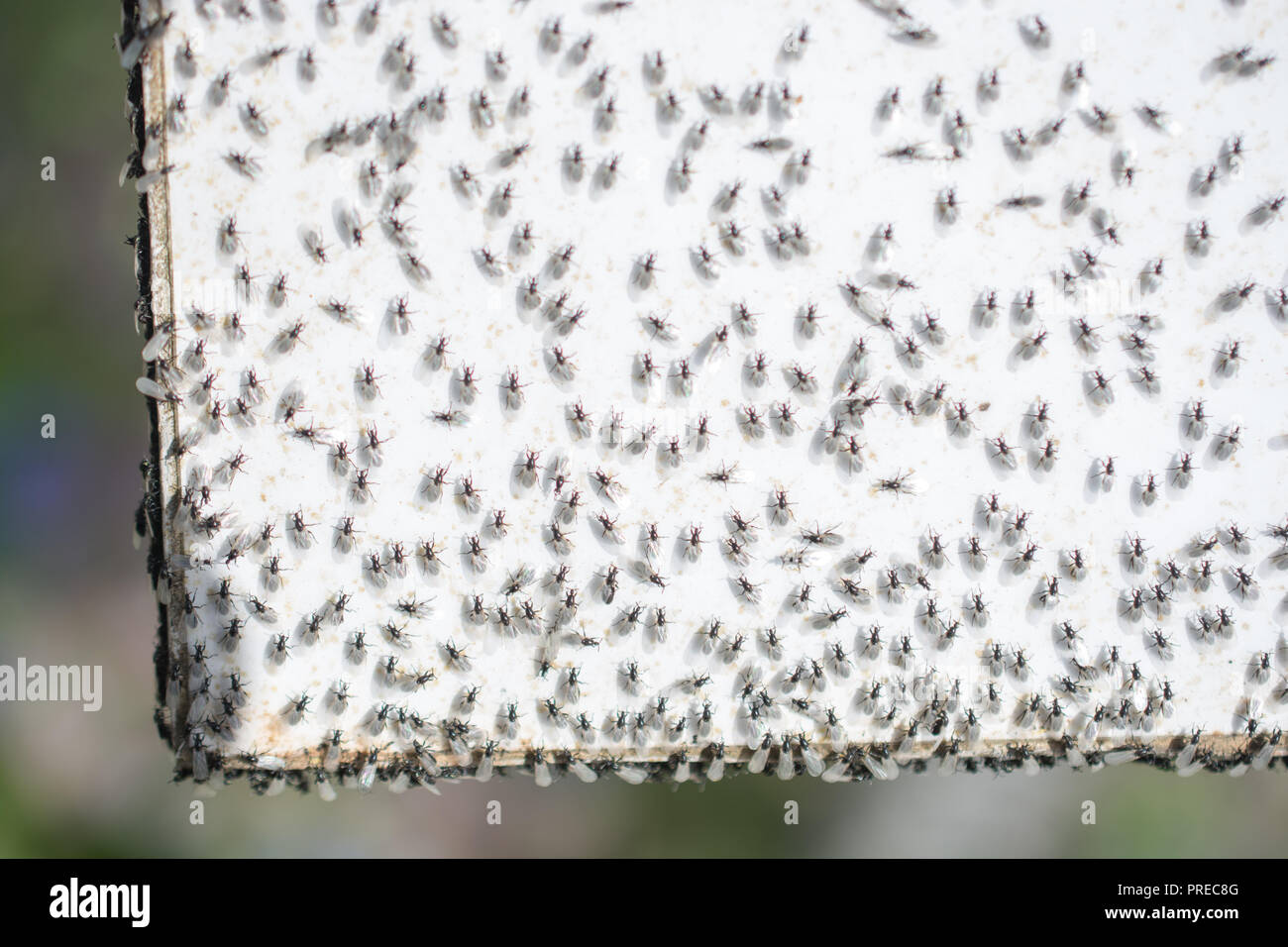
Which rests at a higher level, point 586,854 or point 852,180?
point 852,180

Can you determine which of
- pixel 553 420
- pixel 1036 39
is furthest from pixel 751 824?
pixel 1036 39

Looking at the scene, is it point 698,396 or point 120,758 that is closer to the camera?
point 698,396

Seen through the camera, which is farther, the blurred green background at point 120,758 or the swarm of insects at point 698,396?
the blurred green background at point 120,758

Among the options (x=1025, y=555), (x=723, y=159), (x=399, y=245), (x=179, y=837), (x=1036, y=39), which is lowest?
(x=179, y=837)

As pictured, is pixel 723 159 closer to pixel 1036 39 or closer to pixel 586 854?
pixel 1036 39

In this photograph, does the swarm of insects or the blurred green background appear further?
the blurred green background

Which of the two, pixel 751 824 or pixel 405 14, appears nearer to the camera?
pixel 405 14

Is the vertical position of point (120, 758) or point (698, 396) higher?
point (698, 396)
